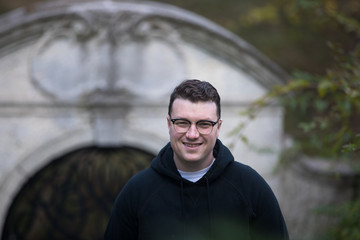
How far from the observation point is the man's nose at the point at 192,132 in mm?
1668

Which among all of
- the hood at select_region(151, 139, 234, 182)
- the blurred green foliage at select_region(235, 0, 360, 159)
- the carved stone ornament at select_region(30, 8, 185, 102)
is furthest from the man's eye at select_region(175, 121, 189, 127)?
the carved stone ornament at select_region(30, 8, 185, 102)

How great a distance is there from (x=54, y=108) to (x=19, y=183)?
0.72m

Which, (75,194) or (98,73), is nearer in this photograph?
(98,73)

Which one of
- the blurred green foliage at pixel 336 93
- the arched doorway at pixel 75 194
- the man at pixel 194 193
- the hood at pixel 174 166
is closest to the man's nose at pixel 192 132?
the man at pixel 194 193

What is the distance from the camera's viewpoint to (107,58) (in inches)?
144

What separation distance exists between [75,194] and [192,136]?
8.86ft

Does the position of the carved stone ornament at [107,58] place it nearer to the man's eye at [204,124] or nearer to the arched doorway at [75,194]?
the arched doorway at [75,194]

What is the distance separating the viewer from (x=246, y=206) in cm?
171

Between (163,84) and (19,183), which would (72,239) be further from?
(163,84)

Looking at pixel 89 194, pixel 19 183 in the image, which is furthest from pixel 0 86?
pixel 89 194

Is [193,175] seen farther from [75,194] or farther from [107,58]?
[75,194]

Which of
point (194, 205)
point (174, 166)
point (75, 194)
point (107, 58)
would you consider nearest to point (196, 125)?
point (174, 166)

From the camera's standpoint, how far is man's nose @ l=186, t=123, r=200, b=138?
65.7 inches

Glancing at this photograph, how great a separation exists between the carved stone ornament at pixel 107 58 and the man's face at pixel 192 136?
6.76 feet
